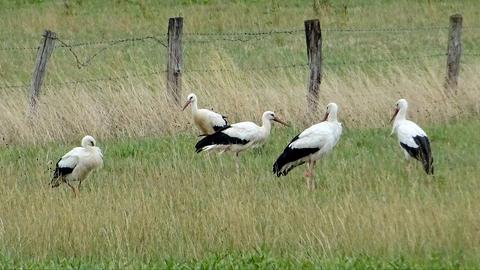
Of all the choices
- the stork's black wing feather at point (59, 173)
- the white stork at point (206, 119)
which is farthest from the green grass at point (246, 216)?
the white stork at point (206, 119)

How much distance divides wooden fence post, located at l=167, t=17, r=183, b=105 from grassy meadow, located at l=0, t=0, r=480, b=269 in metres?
0.23

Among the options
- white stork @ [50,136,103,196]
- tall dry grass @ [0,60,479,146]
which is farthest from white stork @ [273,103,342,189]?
tall dry grass @ [0,60,479,146]

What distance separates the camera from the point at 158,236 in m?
7.99

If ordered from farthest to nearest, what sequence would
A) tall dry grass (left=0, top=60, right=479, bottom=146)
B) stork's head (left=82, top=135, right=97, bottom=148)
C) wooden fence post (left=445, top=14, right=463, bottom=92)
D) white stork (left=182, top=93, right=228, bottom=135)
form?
wooden fence post (left=445, top=14, right=463, bottom=92) → tall dry grass (left=0, top=60, right=479, bottom=146) → white stork (left=182, top=93, right=228, bottom=135) → stork's head (left=82, top=135, right=97, bottom=148)

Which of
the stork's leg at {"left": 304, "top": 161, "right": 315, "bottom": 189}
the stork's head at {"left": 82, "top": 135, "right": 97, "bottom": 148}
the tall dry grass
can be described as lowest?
the tall dry grass

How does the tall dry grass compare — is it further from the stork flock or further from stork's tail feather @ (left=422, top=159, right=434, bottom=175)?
stork's tail feather @ (left=422, top=159, right=434, bottom=175)

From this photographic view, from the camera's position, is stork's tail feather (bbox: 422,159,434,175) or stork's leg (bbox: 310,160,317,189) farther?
stork's tail feather (bbox: 422,159,434,175)

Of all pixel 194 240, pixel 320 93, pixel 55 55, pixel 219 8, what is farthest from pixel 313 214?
pixel 219 8

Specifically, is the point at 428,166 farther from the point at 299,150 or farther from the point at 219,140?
the point at 219,140

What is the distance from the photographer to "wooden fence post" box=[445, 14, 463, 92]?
14625 millimetres

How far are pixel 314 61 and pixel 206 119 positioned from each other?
202cm

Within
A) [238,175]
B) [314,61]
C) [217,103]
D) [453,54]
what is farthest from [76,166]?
[453,54]

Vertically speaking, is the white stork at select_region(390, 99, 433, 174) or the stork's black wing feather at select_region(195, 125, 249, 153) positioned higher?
the white stork at select_region(390, 99, 433, 174)

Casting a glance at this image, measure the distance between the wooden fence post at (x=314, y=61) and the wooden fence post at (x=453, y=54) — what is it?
1868mm
